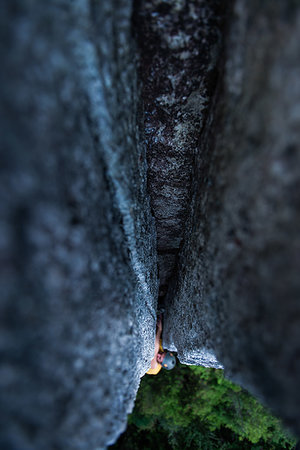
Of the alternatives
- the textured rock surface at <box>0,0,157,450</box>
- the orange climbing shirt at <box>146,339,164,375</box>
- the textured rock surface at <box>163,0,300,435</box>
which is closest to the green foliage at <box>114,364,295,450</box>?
the orange climbing shirt at <box>146,339,164,375</box>

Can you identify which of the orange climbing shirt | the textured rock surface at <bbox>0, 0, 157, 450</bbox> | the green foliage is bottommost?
the green foliage

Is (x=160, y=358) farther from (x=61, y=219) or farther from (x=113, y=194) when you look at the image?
(x=61, y=219)

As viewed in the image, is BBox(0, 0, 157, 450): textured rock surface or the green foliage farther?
the green foliage

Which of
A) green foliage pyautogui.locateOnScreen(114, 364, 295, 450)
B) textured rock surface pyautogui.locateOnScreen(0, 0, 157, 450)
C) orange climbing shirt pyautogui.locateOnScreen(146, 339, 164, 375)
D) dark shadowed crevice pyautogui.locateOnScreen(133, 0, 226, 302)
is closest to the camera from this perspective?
textured rock surface pyautogui.locateOnScreen(0, 0, 157, 450)

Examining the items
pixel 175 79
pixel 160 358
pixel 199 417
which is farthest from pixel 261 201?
pixel 199 417

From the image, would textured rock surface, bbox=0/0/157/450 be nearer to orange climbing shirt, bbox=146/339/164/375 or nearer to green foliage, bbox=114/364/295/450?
orange climbing shirt, bbox=146/339/164/375

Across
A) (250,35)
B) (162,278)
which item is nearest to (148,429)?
(162,278)
